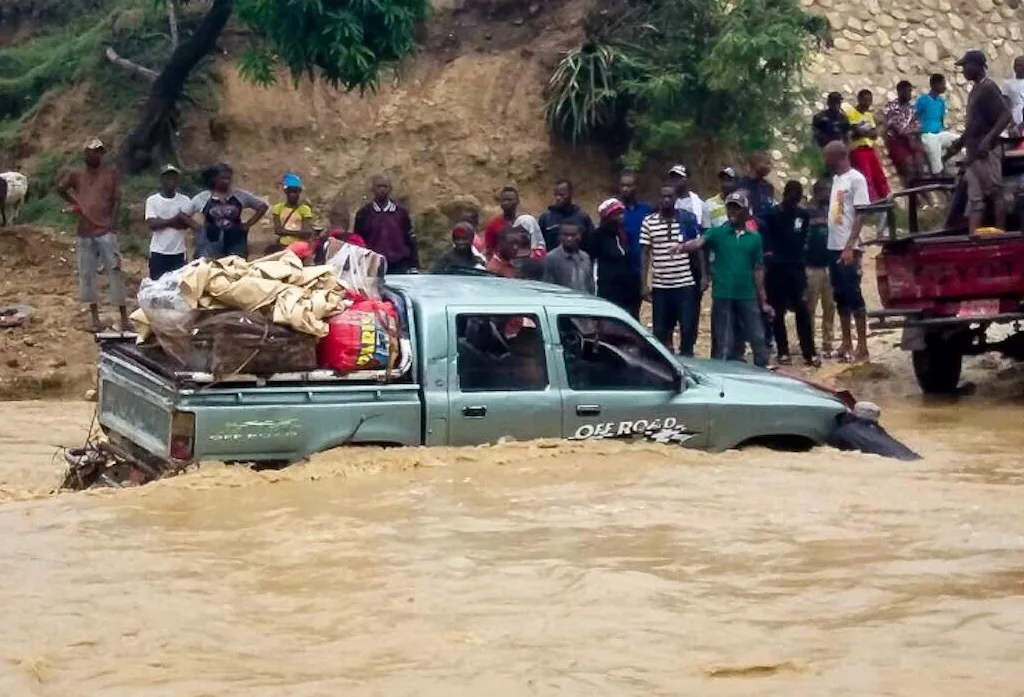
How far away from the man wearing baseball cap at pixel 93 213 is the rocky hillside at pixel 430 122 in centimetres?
412

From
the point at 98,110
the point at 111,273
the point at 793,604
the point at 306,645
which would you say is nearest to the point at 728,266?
the point at 111,273

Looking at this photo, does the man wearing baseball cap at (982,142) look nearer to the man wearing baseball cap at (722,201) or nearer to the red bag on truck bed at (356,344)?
the man wearing baseball cap at (722,201)

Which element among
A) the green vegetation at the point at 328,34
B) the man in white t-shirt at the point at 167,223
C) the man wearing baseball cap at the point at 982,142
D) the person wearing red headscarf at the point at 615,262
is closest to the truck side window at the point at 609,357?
the person wearing red headscarf at the point at 615,262

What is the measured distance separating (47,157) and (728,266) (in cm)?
925

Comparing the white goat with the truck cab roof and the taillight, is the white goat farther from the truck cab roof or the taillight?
the taillight

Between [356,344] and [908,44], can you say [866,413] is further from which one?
[908,44]

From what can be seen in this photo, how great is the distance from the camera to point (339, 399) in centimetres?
826

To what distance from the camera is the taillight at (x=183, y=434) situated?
312 inches

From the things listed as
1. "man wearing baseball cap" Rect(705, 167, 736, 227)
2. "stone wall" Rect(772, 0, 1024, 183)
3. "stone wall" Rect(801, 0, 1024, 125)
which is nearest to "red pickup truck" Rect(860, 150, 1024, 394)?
"man wearing baseball cap" Rect(705, 167, 736, 227)

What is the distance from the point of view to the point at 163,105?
58.9ft

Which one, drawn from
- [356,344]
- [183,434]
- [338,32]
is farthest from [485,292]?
[338,32]

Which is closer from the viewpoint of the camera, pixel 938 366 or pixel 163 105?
pixel 938 366

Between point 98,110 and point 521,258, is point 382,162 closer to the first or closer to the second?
point 98,110

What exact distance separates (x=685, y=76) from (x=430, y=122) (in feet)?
10.1
